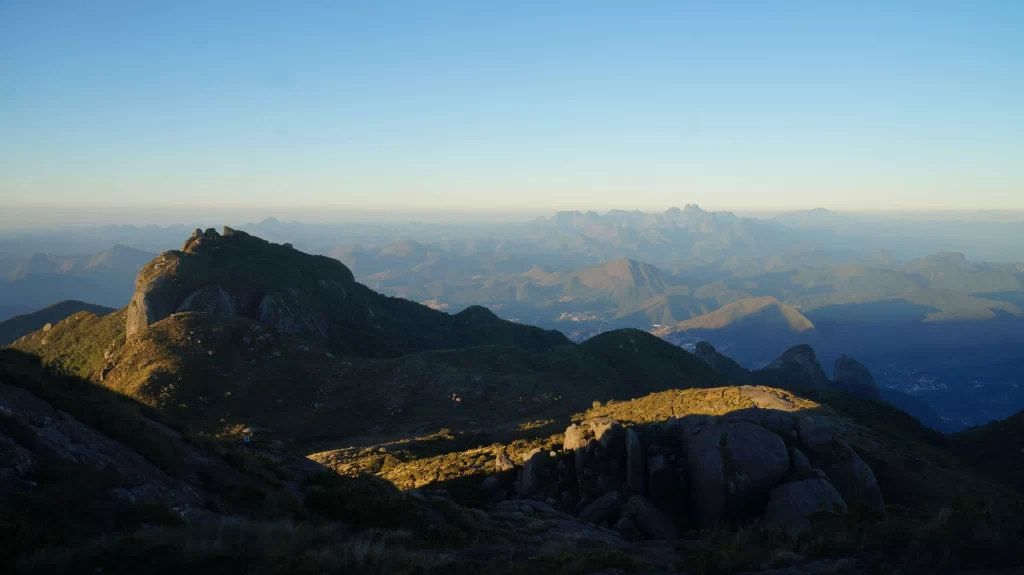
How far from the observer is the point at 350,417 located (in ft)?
134

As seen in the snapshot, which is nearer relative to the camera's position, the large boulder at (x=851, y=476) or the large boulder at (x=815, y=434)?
the large boulder at (x=851, y=476)

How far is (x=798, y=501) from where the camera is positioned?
57.3ft

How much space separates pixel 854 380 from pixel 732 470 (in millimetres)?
105978

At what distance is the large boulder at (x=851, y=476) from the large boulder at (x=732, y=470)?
89.3 inches

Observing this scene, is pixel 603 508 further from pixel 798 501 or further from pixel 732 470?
pixel 798 501

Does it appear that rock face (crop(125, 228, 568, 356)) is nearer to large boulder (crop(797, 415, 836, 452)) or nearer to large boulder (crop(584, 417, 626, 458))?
large boulder (crop(584, 417, 626, 458))

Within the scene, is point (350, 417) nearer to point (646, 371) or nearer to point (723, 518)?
point (723, 518)

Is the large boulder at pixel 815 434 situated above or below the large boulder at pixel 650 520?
above

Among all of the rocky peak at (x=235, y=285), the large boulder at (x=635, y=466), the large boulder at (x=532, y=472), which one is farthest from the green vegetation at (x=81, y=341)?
the large boulder at (x=635, y=466)

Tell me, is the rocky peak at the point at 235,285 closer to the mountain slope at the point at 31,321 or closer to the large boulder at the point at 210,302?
the large boulder at the point at 210,302

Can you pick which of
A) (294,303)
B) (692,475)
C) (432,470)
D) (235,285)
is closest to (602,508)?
(692,475)

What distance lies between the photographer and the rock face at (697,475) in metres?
18.2

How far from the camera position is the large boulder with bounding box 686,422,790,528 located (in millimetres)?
18469

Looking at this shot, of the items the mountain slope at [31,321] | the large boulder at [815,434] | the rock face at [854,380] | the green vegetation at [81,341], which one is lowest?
the rock face at [854,380]
